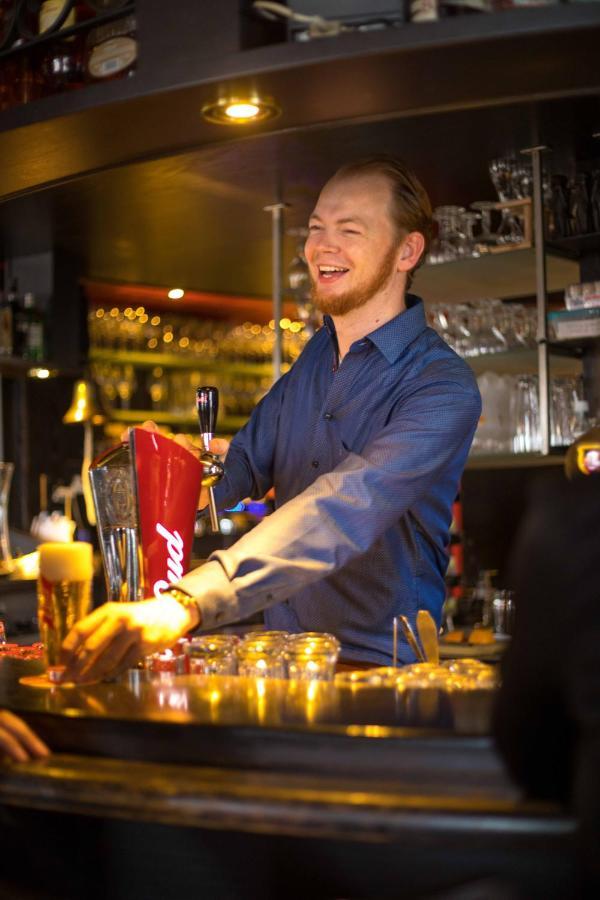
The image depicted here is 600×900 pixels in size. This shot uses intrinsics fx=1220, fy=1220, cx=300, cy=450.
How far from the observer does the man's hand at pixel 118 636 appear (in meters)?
1.80

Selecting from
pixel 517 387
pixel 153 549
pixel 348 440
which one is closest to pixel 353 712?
pixel 153 549

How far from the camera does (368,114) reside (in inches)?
110

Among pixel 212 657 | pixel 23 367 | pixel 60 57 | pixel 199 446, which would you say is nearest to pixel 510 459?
pixel 199 446

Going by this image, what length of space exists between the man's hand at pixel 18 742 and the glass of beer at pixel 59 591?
0.29m

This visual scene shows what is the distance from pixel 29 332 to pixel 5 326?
16cm

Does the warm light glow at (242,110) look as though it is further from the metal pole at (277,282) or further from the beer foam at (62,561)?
the metal pole at (277,282)

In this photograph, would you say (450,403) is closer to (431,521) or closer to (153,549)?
(431,521)

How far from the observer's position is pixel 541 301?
4090mm

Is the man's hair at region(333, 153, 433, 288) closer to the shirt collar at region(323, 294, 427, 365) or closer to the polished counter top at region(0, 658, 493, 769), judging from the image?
the shirt collar at region(323, 294, 427, 365)

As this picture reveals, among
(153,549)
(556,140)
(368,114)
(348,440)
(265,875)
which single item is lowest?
(265,875)

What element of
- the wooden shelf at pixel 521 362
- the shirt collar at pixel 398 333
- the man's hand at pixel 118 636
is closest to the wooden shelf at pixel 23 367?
the wooden shelf at pixel 521 362

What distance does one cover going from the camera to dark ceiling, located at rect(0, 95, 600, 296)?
393cm

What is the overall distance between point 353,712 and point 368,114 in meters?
1.62

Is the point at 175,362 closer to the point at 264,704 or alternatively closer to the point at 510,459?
the point at 510,459
